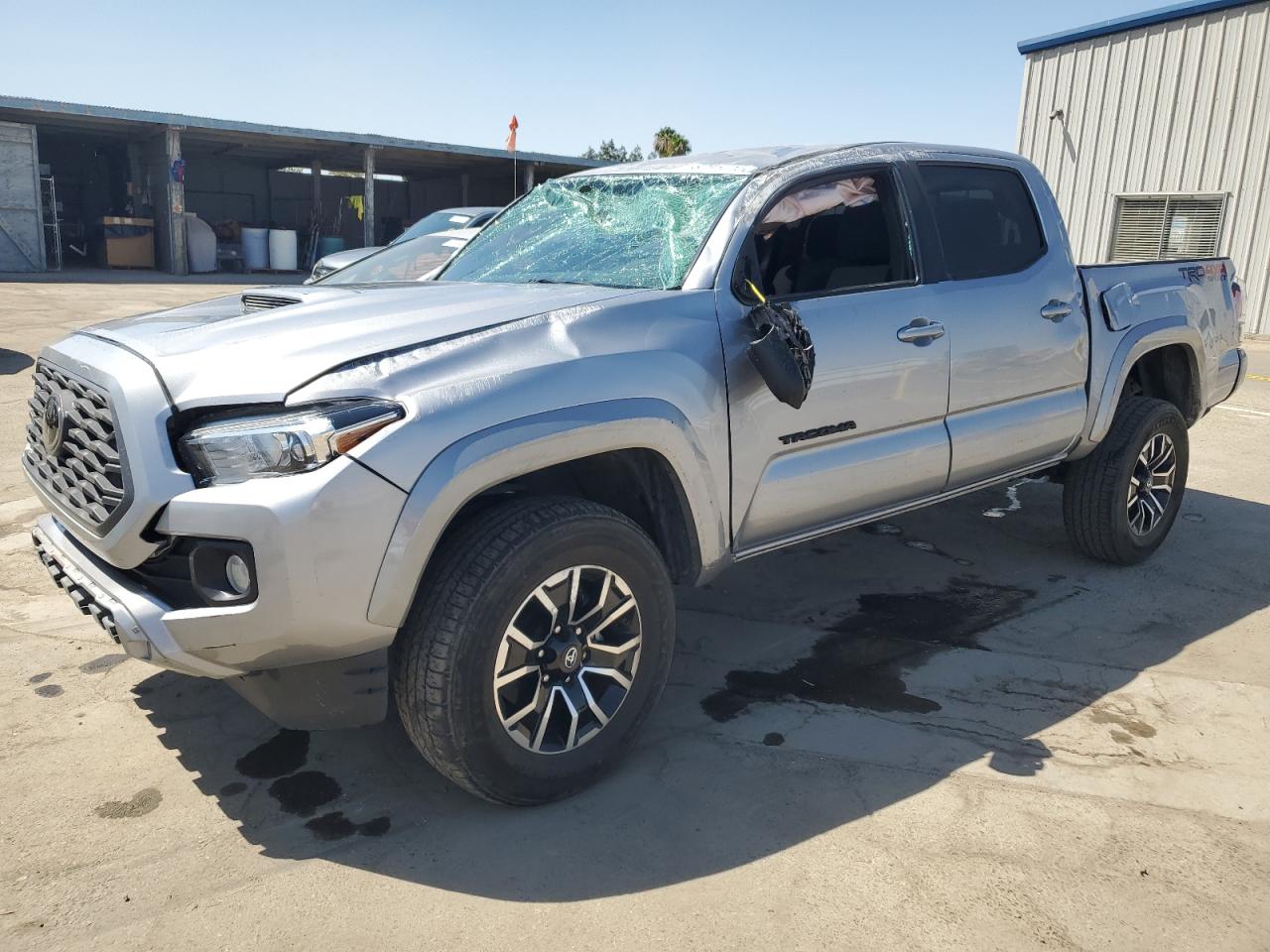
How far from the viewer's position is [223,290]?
65.3 ft

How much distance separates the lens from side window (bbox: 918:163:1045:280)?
399 centimetres

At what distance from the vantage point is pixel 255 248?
26969 mm

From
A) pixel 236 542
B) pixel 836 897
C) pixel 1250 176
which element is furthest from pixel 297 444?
pixel 1250 176

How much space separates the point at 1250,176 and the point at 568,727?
17482 millimetres

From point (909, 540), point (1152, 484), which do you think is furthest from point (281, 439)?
point (1152, 484)

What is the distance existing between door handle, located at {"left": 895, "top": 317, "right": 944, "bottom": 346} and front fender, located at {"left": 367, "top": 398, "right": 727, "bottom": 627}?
39.3 inches

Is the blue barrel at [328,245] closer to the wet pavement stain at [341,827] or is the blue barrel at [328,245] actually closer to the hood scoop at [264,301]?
the hood scoop at [264,301]

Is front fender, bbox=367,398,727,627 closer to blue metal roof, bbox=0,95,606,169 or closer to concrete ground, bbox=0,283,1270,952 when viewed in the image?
concrete ground, bbox=0,283,1270,952

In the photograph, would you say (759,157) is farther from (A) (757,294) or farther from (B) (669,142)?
(B) (669,142)

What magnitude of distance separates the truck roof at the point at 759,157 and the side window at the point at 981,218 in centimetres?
9

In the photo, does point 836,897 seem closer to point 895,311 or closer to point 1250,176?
point 895,311

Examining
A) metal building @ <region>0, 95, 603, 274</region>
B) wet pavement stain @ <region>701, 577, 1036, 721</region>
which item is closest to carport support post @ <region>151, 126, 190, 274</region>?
metal building @ <region>0, 95, 603, 274</region>

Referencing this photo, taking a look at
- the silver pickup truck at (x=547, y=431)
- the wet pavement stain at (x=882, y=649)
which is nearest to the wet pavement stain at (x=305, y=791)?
the silver pickup truck at (x=547, y=431)

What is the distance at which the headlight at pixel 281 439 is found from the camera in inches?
Answer: 94.3
